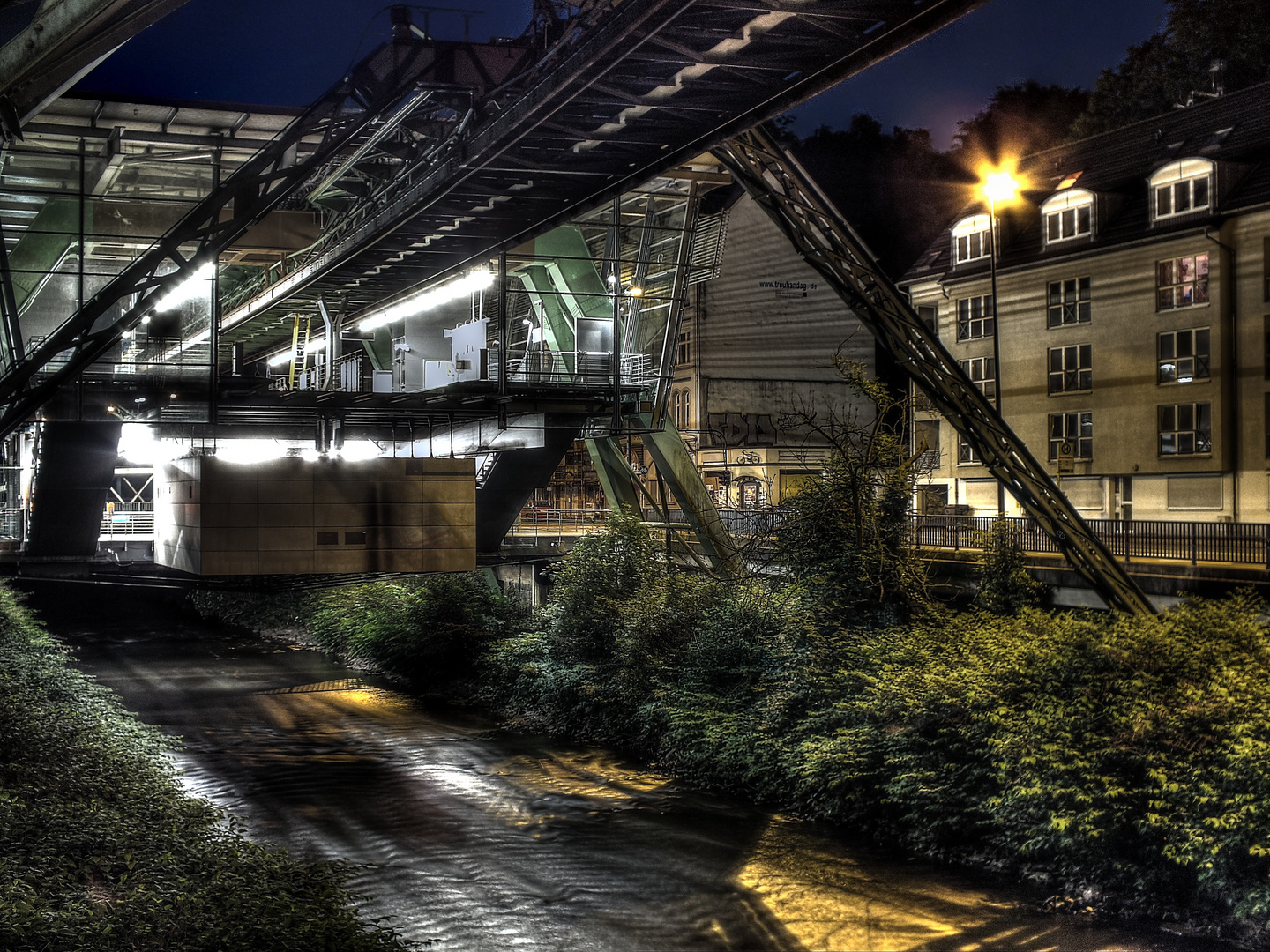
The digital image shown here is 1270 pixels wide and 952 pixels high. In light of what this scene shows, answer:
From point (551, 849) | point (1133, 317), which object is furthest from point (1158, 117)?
point (551, 849)

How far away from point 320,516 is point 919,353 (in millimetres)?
11989

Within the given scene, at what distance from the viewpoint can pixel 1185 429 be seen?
35062 mm

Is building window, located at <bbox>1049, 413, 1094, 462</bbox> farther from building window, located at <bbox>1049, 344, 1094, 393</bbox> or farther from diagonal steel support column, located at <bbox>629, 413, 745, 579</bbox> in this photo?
diagonal steel support column, located at <bbox>629, 413, 745, 579</bbox>

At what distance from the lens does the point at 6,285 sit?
2603 centimetres

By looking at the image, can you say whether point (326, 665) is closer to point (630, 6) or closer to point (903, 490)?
point (903, 490)

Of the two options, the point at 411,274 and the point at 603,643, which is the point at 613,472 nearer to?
the point at 603,643

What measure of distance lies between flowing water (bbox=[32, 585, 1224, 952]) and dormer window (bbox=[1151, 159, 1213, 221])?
24.2 metres

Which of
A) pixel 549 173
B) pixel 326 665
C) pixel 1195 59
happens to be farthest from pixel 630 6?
pixel 1195 59

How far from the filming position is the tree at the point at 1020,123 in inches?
2154

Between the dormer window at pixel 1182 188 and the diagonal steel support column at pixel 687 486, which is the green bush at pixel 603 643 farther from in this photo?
the dormer window at pixel 1182 188

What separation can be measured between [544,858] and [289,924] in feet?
23.3

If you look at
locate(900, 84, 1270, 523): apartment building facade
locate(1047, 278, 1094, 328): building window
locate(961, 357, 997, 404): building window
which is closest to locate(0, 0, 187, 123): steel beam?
locate(900, 84, 1270, 523): apartment building facade

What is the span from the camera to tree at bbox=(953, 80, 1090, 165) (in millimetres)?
54719

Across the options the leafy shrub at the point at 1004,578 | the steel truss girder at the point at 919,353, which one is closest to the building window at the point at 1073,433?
the leafy shrub at the point at 1004,578
